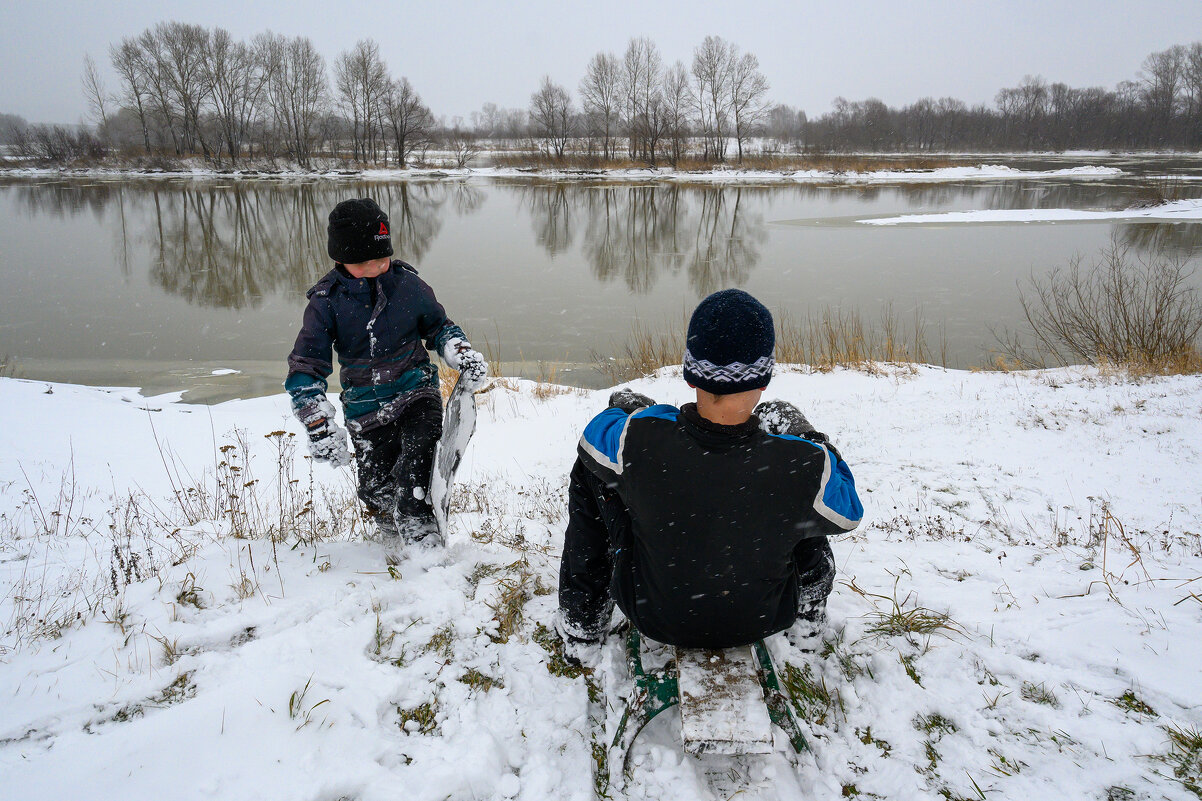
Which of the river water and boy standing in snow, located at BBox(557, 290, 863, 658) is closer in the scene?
boy standing in snow, located at BBox(557, 290, 863, 658)

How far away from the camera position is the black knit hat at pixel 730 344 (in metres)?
A: 1.71

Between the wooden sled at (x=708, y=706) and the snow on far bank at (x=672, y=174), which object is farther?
the snow on far bank at (x=672, y=174)

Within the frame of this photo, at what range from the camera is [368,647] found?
7.97 feet

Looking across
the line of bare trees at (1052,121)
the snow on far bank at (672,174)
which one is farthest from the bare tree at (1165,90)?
the snow on far bank at (672,174)

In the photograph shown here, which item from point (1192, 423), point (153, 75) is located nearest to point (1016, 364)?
point (1192, 423)

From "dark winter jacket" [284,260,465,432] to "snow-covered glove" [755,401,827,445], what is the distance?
166 cm

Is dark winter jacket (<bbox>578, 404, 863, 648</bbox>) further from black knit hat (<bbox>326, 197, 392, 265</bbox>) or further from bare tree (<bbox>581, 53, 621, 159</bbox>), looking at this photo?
bare tree (<bbox>581, 53, 621, 159</bbox>)

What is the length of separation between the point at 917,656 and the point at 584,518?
4.58 ft

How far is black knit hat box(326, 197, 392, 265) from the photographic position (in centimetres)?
290

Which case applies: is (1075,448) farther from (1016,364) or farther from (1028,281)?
(1028,281)

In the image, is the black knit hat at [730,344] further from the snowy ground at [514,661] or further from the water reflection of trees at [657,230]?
the water reflection of trees at [657,230]

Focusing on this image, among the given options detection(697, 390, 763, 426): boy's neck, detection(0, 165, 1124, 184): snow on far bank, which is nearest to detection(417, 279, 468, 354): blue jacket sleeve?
detection(697, 390, 763, 426): boy's neck

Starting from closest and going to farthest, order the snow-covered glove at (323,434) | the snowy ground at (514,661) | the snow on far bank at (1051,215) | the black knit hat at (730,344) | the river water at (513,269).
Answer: the black knit hat at (730,344) → the snowy ground at (514,661) → the snow-covered glove at (323,434) → the river water at (513,269) → the snow on far bank at (1051,215)

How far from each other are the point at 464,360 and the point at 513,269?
13.1m
